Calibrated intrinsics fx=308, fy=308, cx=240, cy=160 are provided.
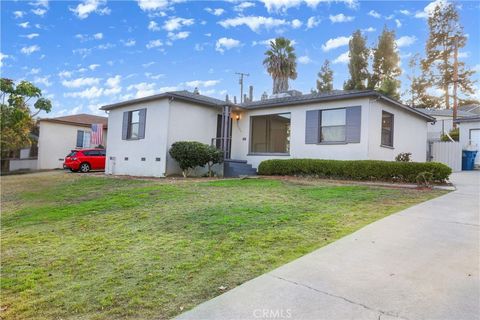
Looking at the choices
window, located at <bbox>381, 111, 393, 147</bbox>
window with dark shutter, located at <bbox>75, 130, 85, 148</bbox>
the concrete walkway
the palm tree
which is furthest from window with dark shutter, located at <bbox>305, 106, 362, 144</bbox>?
window with dark shutter, located at <bbox>75, 130, 85, 148</bbox>

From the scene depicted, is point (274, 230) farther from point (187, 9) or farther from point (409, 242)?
point (187, 9)

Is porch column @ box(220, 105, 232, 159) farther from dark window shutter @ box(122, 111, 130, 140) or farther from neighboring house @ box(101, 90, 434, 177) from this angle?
dark window shutter @ box(122, 111, 130, 140)

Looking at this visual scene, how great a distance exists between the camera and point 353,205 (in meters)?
6.29

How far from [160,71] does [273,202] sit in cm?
1402

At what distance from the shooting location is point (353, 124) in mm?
11930

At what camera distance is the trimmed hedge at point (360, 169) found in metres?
9.66

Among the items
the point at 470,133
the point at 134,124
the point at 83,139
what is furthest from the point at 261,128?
the point at 83,139

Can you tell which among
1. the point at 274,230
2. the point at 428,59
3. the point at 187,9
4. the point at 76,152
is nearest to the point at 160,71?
the point at 187,9

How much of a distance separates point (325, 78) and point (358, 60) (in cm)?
657

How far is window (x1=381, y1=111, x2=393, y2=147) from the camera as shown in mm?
13047

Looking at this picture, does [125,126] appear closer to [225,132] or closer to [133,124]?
[133,124]

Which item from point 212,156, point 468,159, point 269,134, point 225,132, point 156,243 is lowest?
point 156,243

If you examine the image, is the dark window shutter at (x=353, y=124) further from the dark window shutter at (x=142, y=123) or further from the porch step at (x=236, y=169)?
the dark window shutter at (x=142, y=123)

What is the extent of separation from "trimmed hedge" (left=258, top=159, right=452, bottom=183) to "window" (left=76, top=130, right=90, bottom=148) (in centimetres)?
1815
